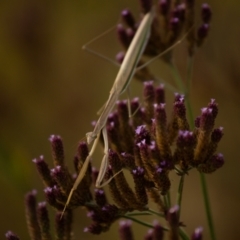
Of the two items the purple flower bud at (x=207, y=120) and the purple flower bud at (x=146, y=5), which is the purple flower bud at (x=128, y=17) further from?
the purple flower bud at (x=207, y=120)

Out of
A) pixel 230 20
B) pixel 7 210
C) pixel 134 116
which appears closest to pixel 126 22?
pixel 134 116

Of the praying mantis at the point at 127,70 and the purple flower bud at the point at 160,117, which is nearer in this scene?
the purple flower bud at the point at 160,117

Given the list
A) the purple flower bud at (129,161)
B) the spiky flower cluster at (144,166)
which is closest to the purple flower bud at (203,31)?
the spiky flower cluster at (144,166)

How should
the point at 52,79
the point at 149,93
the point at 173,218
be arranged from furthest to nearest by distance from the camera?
the point at 52,79, the point at 149,93, the point at 173,218

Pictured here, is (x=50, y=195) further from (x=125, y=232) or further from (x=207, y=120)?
(x=207, y=120)

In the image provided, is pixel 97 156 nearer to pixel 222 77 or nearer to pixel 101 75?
pixel 101 75

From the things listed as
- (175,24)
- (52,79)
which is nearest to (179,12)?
(175,24)

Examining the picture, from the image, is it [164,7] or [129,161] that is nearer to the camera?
[129,161]

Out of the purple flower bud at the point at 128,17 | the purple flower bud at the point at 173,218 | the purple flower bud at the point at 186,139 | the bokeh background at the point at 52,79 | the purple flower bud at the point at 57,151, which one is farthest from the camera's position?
the bokeh background at the point at 52,79

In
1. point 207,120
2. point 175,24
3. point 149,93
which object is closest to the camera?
point 207,120
